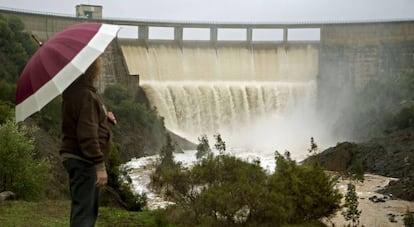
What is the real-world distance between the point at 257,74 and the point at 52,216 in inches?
1601

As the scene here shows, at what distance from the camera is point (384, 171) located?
106 feet

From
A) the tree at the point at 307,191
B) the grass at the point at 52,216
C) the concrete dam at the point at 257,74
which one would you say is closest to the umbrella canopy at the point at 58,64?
the grass at the point at 52,216

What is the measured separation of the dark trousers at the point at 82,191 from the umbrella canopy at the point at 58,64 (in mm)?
584

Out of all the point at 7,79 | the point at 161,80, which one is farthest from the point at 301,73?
the point at 7,79

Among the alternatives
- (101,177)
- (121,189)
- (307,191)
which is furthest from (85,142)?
(121,189)

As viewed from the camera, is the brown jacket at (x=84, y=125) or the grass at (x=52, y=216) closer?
the brown jacket at (x=84, y=125)

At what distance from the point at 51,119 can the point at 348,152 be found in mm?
16675

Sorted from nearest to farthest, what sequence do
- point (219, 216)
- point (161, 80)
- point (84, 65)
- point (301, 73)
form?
point (84, 65), point (219, 216), point (161, 80), point (301, 73)

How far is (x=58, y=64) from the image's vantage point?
5074 millimetres

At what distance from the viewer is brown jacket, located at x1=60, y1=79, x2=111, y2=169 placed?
493 cm

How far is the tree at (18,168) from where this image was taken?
676 inches

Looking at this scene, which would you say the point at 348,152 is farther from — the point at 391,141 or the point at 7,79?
the point at 7,79

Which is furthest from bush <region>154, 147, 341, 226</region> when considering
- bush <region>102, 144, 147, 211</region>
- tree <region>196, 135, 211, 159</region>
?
tree <region>196, 135, 211, 159</region>

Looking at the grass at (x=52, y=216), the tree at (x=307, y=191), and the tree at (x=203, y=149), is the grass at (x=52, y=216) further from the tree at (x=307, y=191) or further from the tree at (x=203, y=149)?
the tree at (x=203, y=149)
